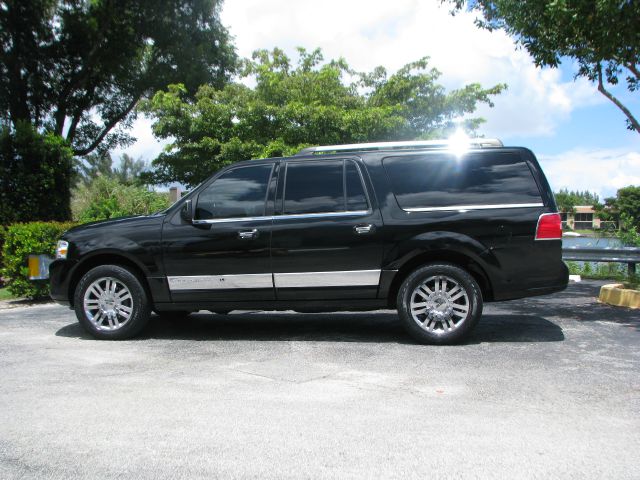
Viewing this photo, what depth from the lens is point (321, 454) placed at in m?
3.39

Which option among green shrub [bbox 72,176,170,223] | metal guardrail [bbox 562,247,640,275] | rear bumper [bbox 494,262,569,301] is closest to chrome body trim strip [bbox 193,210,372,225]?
rear bumper [bbox 494,262,569,301]

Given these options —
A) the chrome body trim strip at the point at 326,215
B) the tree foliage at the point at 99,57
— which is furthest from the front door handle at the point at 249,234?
the tree foliage at the point at 99,57

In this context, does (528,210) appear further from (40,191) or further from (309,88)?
(309,88)

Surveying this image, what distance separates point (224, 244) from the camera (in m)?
6.47

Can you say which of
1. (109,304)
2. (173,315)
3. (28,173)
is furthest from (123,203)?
(109,304)

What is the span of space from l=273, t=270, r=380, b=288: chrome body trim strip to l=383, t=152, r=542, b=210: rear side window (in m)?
0.83

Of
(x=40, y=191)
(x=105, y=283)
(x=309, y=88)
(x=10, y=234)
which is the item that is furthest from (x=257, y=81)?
(x=105, y=283)

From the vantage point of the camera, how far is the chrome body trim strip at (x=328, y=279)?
6.32m

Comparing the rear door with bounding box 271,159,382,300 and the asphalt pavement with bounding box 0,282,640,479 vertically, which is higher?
the rear door with bounding box 271,159,382,300

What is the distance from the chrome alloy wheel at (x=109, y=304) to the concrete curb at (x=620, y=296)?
6951 millimetres

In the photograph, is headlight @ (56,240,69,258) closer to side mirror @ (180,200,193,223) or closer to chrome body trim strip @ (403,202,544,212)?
side mirror @ (180,200,193,223)

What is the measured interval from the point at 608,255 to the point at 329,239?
8336 mm

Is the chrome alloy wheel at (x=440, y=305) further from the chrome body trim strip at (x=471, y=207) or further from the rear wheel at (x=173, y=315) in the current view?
the rear wheel at (x=173, y=315)

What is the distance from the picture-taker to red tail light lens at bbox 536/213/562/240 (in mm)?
6172
